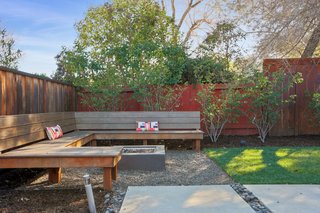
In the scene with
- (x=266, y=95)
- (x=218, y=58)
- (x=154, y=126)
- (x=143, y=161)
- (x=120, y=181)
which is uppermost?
(x=218, y=58)

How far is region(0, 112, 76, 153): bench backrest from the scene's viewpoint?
3960 mm

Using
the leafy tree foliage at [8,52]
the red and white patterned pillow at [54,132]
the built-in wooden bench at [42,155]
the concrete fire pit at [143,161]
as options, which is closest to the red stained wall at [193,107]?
the red and white patterned pillow at [54,132]

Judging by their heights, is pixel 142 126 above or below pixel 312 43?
below

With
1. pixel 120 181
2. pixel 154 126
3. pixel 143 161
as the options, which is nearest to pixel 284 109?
pixel 154 126

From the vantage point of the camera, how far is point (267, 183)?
4000 millimetres

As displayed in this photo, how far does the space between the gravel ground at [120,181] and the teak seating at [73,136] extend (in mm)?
198

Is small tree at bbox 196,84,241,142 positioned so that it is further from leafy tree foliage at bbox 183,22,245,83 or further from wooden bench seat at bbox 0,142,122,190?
wooden bench seat at bbox 0,142,122,190

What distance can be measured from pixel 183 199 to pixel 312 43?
6645mm

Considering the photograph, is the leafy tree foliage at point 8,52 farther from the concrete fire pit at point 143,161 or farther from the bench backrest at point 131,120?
the concrete fire pit at point 143,161

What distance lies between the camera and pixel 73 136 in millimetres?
5926

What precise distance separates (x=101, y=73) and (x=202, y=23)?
9.41m

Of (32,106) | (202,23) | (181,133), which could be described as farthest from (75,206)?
(202,23)

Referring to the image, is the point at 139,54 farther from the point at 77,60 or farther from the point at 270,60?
the point at 270,60

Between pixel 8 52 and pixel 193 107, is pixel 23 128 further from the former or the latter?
pixel 8 52
